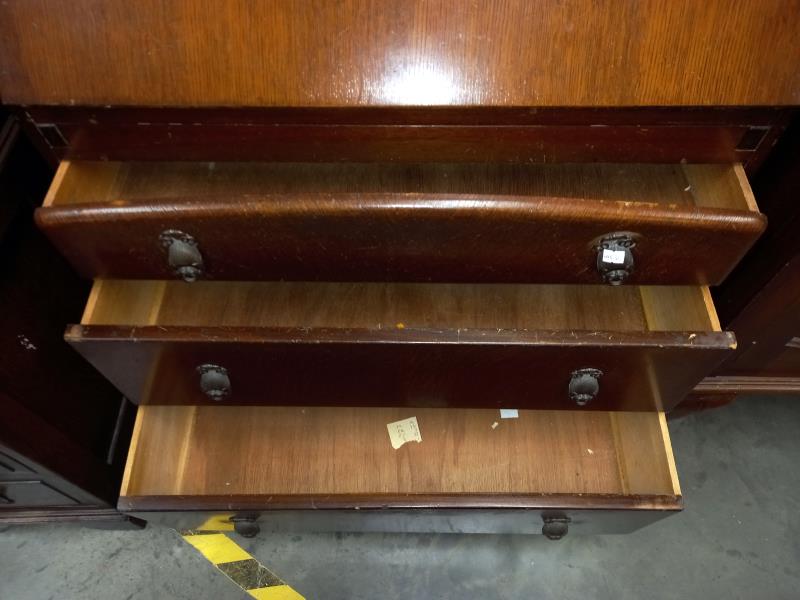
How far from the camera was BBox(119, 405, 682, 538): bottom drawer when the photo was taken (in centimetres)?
81

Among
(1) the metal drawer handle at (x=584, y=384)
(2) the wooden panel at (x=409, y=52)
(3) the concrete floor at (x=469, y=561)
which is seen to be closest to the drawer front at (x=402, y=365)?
(1) the metal drawer handle at (x=584, y=384)

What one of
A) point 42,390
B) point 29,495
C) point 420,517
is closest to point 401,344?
point 420,517

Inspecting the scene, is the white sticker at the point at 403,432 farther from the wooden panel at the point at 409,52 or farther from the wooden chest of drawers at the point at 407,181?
the wooden panel at the point at 409,52

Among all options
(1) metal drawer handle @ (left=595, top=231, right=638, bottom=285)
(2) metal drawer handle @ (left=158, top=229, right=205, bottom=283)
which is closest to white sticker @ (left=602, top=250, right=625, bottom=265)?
(1) metal drawer handle @ (left=595, top=231, right=638, bottom=285)

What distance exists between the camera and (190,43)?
1.98 ft

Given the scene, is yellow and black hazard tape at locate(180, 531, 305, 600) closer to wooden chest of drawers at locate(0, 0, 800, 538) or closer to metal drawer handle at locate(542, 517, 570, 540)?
wooden chest of drawers at locate(0, 0, 800, 538)

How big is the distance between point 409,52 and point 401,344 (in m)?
0.27

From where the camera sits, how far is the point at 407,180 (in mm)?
731

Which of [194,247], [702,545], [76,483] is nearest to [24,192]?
[194,247]

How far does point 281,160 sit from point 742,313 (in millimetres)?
616

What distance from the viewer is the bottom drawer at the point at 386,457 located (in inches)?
32.1

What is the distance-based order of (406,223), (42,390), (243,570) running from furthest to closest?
(243,570) → (42,390) → (406,223)

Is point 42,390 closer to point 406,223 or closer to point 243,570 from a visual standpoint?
point 243,570

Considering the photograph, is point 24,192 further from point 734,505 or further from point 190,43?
point 734,505
